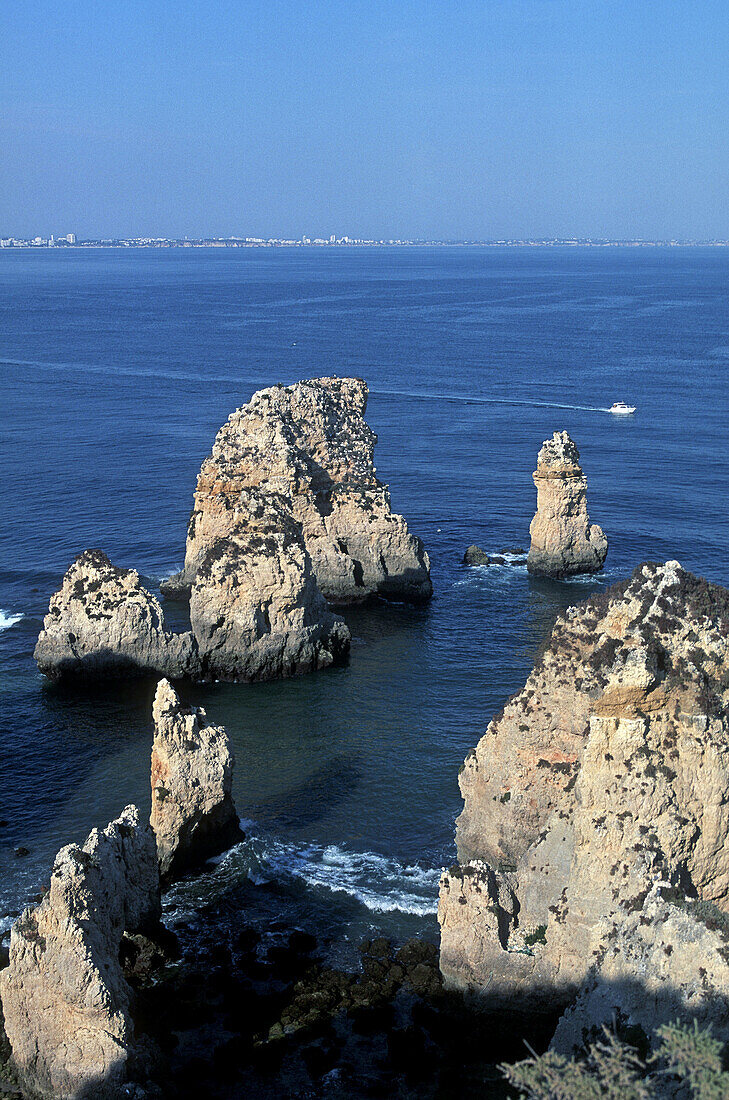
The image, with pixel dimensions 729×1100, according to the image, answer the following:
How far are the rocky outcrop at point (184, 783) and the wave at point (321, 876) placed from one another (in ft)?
3.31

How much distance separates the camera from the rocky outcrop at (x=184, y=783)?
36375 millimetres

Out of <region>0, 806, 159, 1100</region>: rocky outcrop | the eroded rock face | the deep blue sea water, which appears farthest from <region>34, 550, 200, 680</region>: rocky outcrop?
<region>0, 806, 159, 1100</region>: rocky outcrop

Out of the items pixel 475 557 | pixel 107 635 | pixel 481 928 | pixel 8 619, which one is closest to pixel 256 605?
pixel 107 635

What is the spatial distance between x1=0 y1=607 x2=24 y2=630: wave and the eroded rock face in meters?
12.6

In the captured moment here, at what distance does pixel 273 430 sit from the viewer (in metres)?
62.7

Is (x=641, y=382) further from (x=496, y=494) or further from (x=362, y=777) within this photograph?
(x=362, y=777)

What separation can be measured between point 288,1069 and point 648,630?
14099mm

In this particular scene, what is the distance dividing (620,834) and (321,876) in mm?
13290

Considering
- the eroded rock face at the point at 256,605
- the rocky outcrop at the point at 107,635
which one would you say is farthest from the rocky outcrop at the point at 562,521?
the rocky outcrop at the point at 107,635

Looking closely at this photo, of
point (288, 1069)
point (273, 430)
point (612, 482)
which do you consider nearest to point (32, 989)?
point (288, 1069)

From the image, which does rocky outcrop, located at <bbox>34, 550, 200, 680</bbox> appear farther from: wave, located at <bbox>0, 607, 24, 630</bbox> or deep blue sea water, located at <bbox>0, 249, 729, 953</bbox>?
wave, located at <bbox>0, 607, 24, 630</bbox>

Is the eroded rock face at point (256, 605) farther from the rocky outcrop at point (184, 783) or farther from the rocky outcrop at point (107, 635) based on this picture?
the rocky outcrop at point (184, 783)

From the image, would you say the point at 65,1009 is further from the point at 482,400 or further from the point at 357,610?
the point at 482,400

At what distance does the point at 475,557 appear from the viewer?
7100 cm
